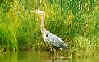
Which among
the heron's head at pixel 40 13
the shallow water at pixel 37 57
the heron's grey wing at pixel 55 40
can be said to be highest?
the heron's head at pixel 40 13

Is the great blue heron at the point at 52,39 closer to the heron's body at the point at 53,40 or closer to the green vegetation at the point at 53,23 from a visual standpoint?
the heron's body at the point at 53,40

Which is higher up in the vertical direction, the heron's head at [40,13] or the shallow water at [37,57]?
the heron's head at [40,13]

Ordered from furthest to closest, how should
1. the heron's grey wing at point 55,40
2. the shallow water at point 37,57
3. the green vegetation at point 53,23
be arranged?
1. the green vegetation at point 53,23
2. the heron's grey wing at point 55,40
3. the shallow water at point 37,57

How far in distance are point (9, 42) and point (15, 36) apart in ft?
0.73

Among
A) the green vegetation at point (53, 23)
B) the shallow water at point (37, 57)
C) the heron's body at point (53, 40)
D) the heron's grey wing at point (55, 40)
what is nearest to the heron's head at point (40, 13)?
the green vegetation at point (53, 23)

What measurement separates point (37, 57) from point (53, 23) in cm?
123

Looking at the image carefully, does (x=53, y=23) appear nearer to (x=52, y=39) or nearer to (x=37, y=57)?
(x=52, y=39)

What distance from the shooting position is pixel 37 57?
32.6 feet

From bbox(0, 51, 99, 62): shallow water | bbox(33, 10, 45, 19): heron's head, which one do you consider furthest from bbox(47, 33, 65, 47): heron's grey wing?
bbox(33, 10, 45, 19): heron's head

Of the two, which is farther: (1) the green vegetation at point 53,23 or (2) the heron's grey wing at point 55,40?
(1) the green vegetation at point 53,23

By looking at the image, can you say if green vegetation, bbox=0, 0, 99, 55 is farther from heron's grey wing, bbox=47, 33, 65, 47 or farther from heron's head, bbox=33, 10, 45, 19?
heron's grey wing, bbox=47, 33, 65, 47

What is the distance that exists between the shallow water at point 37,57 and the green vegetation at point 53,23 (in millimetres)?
274

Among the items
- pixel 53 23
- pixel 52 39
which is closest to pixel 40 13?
pixel 53 23

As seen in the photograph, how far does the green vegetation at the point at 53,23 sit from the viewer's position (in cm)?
1046
